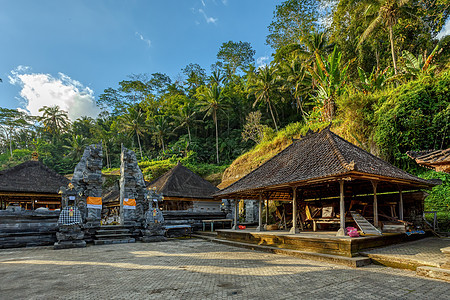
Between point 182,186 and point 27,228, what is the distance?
1043cm

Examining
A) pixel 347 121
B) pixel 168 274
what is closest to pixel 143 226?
pixel 168 274

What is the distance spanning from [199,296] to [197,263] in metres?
3.12

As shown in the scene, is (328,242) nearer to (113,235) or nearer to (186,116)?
(113,235)

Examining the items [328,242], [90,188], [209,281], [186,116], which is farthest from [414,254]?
[186,116]

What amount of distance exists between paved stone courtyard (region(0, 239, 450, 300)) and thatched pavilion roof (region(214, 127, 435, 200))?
2643 millimetres

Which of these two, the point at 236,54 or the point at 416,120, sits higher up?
the point at 236,54

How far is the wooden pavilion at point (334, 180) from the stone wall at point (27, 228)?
8.36 metres

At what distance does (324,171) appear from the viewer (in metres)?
8.23

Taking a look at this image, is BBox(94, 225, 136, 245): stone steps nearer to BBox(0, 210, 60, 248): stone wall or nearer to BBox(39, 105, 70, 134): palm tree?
BBox(0, 210, 60, 248): stone wall

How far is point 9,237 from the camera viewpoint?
11344 mm

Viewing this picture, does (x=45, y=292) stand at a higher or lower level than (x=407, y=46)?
lower

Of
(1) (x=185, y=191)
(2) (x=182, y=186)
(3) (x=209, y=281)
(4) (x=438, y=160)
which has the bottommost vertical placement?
(3) (x=209, y=281)

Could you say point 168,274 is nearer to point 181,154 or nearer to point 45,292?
point 45,292

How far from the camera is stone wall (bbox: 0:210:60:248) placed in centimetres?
1129
